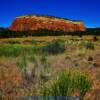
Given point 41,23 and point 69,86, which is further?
point 41,23

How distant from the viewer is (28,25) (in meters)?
178

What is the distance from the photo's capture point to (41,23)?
178 meters

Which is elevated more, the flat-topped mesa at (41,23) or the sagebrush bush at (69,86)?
the flat-topped mesa at (41,23)

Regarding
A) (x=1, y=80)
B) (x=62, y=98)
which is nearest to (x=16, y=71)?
(x=1, y=80)

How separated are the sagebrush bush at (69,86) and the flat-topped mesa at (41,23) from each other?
163790 mm

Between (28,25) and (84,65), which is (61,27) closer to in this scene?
(28,25)

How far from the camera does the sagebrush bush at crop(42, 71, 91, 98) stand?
8905 mm

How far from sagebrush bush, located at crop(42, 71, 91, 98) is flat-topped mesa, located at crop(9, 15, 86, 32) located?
537 feet

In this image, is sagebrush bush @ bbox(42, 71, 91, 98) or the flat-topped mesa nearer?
sagebrush bush @ bbox(42, 71, 91, 98)

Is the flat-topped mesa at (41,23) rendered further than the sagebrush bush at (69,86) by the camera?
Yes

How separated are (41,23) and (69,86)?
169968mm

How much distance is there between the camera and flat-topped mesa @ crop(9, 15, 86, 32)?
177 meters

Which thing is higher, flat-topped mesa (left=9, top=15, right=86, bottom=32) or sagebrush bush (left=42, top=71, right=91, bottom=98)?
flat-topped mesa (left=9, top=15, right=86, bottom=32)

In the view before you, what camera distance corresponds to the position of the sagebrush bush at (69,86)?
29.2 feet
